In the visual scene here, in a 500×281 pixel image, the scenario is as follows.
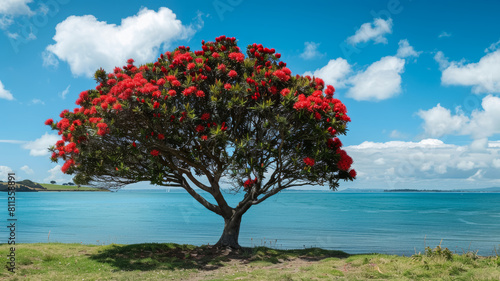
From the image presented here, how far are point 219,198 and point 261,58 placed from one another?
21.9 ft

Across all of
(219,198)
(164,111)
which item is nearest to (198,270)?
(219,198)

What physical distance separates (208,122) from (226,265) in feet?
18.4

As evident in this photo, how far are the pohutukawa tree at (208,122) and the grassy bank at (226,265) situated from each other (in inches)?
121

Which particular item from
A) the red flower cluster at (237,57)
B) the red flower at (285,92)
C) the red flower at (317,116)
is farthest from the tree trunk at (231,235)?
the red flower cluster at (237,57)

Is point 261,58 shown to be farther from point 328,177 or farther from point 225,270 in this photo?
point 225,270

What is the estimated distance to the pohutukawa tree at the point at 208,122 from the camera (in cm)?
1429

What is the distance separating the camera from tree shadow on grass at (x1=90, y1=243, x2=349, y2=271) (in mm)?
15102

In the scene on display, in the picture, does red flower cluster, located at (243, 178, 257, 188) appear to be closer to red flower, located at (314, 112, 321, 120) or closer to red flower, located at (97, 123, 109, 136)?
red flower, located at (314, 112, 321, 120)

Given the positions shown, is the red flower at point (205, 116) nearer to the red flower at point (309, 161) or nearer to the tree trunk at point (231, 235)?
the red flower at point (309, 161)

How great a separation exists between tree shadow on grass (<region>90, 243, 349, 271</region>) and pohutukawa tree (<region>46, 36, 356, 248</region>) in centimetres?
297

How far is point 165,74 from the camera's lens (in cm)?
1559

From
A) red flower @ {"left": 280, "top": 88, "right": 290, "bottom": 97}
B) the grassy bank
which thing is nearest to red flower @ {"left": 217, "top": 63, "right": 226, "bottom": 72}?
red flower @ {"left": 280, "top": 88, "right": 290, "bottom": 97}

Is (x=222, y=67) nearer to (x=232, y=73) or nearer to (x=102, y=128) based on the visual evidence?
(x=232, y=73)

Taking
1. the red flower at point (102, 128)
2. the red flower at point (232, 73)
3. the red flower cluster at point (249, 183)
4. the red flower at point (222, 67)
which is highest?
the red flower at point (222, 67)
